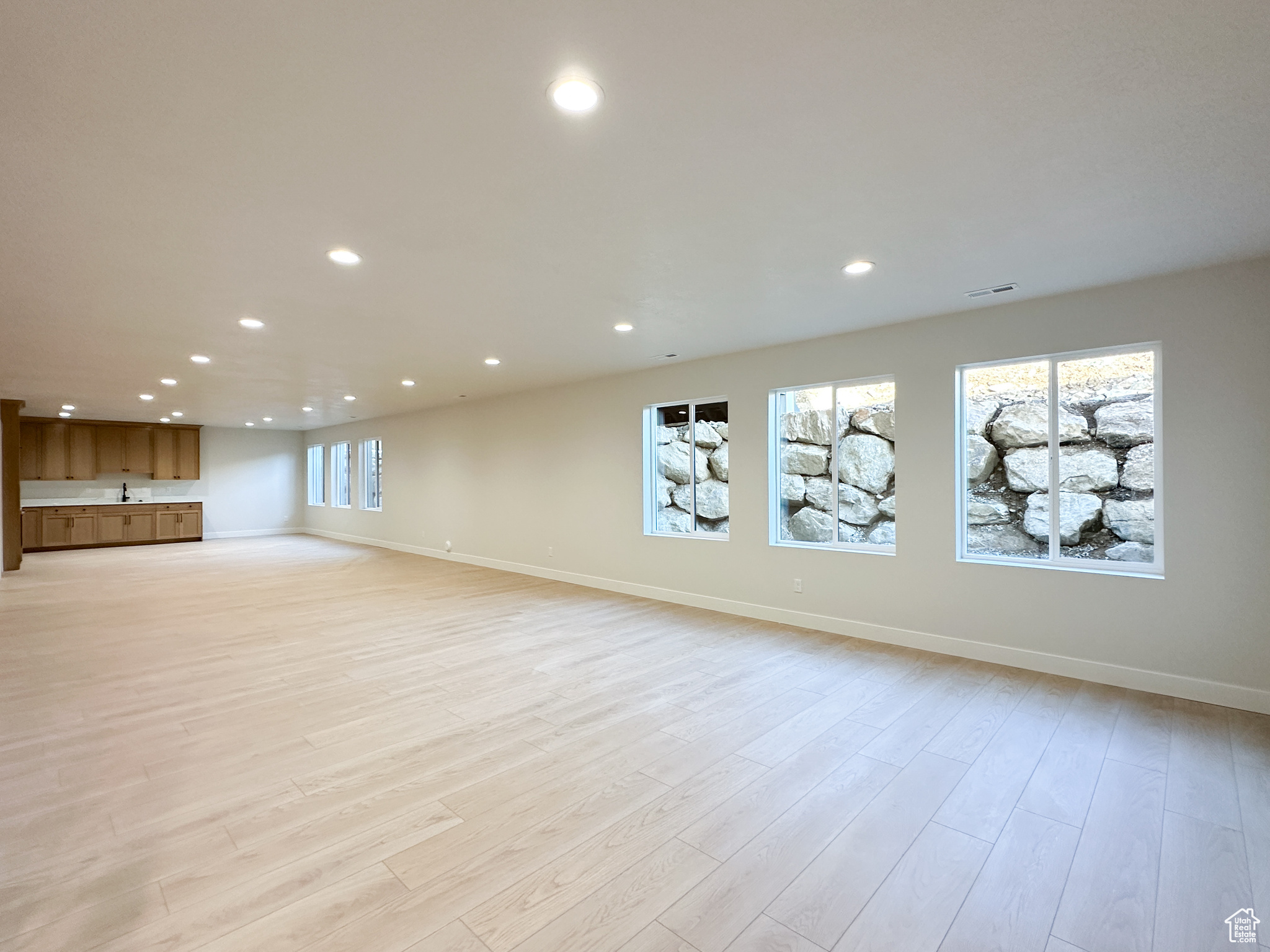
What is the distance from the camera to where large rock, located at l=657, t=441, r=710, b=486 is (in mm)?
6273

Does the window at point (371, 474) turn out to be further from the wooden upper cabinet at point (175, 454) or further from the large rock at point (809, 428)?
the large rock at point (809, 428)

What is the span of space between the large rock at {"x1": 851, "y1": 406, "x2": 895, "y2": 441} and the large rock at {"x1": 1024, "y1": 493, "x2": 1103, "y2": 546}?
3.59 feet

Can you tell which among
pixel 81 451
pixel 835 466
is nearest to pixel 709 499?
pixel 835 466

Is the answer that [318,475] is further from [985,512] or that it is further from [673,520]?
[985,512]

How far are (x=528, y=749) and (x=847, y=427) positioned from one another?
3.74 meters

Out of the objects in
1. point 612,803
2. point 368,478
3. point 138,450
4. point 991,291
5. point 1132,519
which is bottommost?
point 612,803

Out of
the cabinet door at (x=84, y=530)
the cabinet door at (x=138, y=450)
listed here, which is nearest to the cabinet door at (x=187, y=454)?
the cabinet door at (x=138, y=450)

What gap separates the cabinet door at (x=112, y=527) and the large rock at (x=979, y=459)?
48.4ft

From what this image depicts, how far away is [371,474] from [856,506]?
31.5ft

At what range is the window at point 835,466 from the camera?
488 cm

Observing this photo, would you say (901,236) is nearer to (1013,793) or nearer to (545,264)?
(545,264)

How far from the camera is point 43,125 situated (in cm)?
198

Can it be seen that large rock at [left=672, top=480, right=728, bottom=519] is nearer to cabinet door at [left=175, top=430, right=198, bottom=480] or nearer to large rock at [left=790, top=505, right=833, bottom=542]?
large rock at [left=790, top=505, right=833, bottom=542]

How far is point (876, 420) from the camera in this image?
493 centimetres
